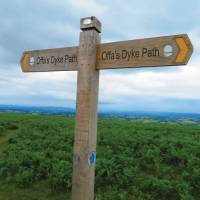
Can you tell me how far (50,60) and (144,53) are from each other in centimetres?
158

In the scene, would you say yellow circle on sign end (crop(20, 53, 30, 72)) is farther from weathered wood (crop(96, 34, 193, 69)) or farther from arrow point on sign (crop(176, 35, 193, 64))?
arrow point on sign (crop(176, 35, 193, 64))

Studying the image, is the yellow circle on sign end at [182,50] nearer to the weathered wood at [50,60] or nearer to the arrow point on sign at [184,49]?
the arrow point on sign at [184,49]

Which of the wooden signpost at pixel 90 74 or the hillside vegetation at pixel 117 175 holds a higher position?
the wooden signpost at pixel 90 74

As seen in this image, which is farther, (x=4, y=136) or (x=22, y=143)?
(x=4, y=136)

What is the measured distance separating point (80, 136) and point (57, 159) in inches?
161

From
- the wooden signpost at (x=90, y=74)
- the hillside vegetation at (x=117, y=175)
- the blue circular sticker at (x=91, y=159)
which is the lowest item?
the hillside vegetation at (x=117, y=175)

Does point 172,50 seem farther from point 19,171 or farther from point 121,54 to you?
point 19,171

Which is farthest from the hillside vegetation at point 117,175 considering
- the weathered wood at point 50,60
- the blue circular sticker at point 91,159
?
the weathered wood at point 50,60

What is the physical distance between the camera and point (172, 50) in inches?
107

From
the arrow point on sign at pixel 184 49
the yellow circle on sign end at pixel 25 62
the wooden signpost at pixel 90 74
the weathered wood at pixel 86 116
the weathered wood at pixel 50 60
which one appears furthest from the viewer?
the yellow circle on sign end at pixel 25 62

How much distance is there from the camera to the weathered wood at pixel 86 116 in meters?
3.09

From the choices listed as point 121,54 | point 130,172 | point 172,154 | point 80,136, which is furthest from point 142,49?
point 172,154

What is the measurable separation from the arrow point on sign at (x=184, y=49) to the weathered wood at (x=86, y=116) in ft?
3.77

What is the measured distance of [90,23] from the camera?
10.4 feet
